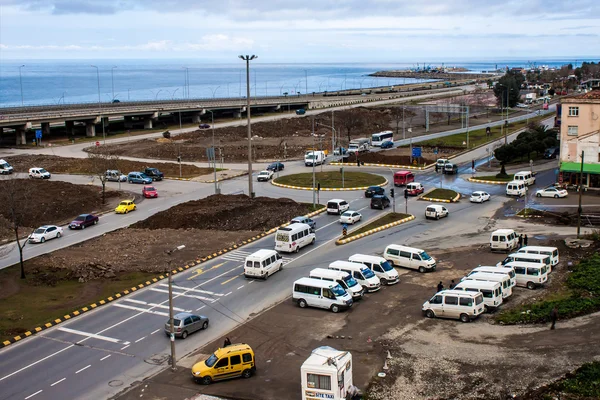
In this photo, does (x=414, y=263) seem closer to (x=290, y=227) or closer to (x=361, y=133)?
(x=290, y=227)

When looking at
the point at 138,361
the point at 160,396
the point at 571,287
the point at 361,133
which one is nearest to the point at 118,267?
the point at 138,361

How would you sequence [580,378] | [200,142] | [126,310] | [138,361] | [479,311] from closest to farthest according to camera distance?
[580,378] < [138,361] < [479,311] < [126,310] < [200,142]

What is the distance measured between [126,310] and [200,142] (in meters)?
68.6

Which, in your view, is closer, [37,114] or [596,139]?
[596,139]

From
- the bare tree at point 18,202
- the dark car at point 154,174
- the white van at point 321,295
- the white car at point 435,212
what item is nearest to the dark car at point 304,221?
the white car at point 435,212

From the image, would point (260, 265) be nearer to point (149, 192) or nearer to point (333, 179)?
point (149, 192)

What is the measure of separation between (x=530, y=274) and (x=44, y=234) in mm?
33139

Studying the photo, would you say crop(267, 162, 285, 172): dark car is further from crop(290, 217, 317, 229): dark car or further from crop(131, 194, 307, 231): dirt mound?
crop(290, 217, 317, 229): dark car

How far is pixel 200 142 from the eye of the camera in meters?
99.8

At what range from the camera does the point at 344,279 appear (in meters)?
34.1

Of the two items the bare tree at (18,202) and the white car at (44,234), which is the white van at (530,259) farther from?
the bare tree at (18,202)

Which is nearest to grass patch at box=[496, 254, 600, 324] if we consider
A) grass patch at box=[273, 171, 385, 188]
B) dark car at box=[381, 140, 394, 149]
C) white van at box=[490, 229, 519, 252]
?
white van at box=[490, 229, 519, 252]

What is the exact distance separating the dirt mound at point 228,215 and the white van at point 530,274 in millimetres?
19373

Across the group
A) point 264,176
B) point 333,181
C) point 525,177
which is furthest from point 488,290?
point 264,176
